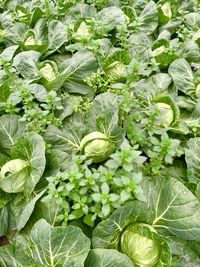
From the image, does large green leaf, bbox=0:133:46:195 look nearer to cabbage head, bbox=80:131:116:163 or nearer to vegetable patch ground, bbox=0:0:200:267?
vegetable patch ground, bbox=0:0:200:267

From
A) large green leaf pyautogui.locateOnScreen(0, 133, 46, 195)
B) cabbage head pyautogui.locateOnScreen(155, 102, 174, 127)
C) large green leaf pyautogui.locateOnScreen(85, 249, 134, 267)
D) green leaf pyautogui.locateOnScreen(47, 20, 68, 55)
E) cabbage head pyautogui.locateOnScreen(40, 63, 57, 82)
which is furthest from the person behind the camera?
green leaf pyautogui.locateOnScreen(47, 20, 68, 55)

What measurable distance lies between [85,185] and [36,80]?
95cm

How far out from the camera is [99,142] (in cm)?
194

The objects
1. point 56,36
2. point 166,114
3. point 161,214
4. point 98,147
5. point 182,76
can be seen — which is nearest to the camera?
point 161,214

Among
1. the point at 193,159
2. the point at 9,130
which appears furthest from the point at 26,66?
the point at 193,159

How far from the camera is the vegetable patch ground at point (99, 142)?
1.63m

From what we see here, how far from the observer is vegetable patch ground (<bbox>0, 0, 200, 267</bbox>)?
1.63m

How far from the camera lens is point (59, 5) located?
3.20m

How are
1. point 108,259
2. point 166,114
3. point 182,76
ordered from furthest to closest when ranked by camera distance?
point 182,76
point 166,114
point 108,259

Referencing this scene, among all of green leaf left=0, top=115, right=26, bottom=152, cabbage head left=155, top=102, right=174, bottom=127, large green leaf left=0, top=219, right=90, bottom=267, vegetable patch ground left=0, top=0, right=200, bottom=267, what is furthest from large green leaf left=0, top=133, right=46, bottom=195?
cabbage head left=155, top=102, right=174, bottom=127

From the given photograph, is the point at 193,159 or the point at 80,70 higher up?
the point at 80,70

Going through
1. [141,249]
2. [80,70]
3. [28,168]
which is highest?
[80,70]

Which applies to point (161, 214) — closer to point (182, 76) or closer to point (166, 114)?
point (166, 114)

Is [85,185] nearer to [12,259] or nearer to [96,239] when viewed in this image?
[96,239]
